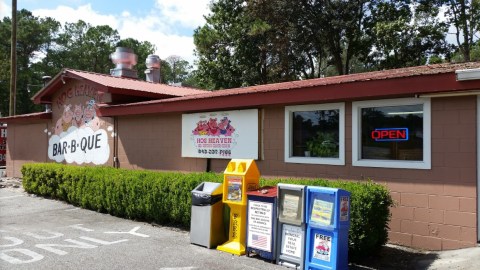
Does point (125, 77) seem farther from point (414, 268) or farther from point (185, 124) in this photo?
point (414, 268)

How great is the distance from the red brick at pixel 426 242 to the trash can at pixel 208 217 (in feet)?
10.0

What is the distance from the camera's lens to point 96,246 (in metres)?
7.18

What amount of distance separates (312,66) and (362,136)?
759 inches

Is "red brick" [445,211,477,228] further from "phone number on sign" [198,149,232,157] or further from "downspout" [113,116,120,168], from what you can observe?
"downspout" [113,116,120,168]

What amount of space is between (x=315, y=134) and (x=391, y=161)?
166 cm

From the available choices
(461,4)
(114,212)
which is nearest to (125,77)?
(114,212)

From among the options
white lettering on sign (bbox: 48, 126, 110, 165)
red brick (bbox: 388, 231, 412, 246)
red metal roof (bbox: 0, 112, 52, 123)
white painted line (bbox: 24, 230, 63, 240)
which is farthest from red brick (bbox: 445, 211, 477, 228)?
red metal roof (bbox: 0, 112, 52, 123)

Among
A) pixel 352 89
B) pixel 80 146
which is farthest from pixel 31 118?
pixel 352 89

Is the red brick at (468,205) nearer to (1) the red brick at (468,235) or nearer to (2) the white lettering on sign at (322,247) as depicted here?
(1) the red brick at (468,235)

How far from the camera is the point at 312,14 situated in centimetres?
2434

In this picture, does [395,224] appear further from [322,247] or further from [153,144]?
[153,144]

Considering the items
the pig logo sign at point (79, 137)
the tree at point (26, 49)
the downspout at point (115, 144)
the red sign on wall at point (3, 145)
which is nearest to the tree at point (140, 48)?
the tree at point (26, 49)

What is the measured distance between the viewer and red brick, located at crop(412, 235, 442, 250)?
22.1 feet

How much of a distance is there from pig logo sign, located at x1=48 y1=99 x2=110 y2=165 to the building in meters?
1.04
